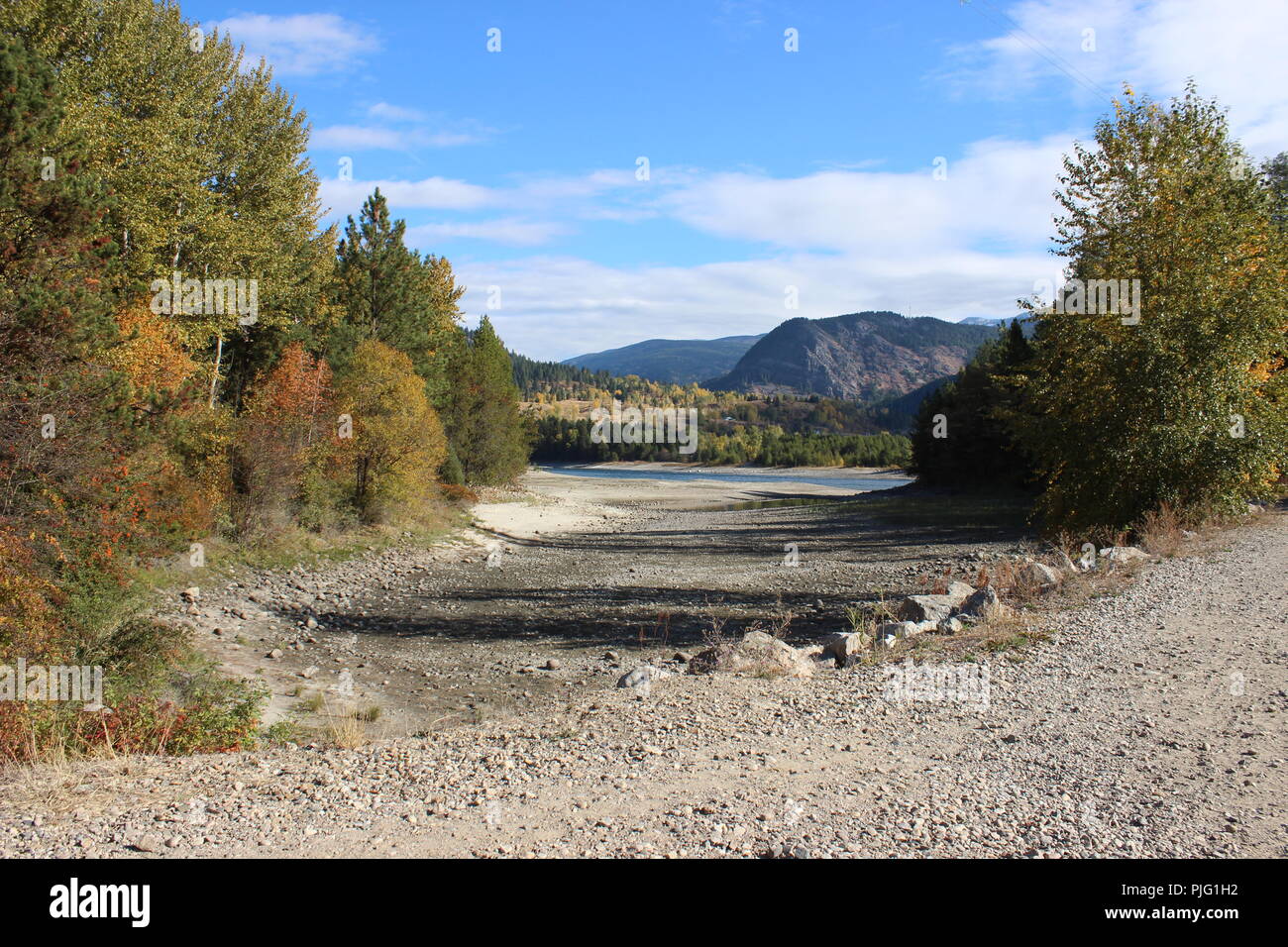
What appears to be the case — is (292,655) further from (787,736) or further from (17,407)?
A: (787,736)

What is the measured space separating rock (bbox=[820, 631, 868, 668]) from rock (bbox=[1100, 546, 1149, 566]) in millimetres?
7080

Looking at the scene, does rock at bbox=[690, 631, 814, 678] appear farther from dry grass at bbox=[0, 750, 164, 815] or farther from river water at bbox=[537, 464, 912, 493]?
river water at bbox=[537, 464, 912, 493]

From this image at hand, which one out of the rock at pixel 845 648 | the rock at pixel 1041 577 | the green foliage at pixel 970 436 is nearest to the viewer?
the rock at pixel 845 648

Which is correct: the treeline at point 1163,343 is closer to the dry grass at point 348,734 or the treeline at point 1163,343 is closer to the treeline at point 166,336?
the dry grass at point 348,734

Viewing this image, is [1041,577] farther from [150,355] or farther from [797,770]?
[150,355]

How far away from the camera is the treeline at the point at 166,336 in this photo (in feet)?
35.4

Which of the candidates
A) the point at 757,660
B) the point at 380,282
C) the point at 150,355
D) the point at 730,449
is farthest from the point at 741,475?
the point at 757,660

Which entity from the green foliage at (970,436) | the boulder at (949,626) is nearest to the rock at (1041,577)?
the boulder at (949,626)

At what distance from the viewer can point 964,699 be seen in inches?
327

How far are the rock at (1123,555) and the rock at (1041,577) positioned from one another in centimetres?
183

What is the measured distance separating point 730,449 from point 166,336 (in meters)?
127

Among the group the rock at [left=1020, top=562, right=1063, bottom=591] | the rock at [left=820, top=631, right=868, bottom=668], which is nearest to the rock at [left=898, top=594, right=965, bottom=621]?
the rock at [left=1020, top=562, right=1063, bottom=591]

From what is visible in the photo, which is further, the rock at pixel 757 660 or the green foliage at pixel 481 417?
the green foliage at pixel 481 417

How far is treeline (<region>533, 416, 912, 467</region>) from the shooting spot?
134m
